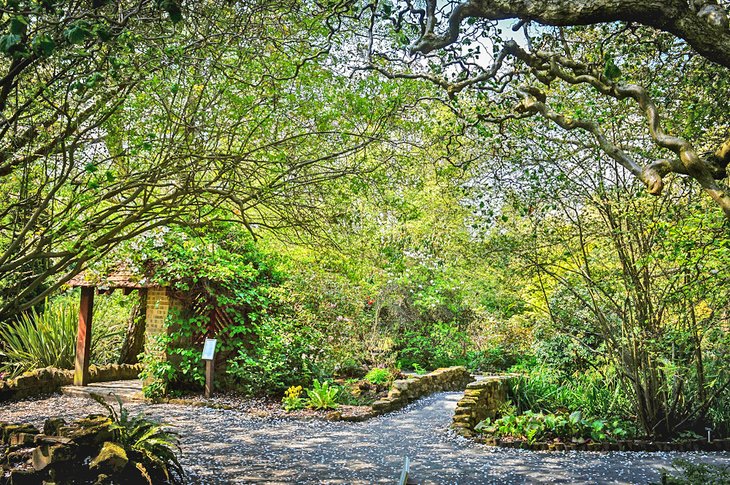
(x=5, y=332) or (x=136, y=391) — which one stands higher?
(x=5, y=332)

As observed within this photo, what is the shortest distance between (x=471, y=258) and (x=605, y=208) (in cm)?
231

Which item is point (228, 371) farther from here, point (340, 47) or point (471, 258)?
point (340, 47)

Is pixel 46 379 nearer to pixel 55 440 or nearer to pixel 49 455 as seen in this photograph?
pixel 55 440

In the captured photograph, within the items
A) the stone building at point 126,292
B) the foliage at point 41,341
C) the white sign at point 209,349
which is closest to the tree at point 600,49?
the white sign at point 209,349

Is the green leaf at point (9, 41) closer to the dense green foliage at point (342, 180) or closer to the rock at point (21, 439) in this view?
the dense green foliage at point (342, 180)

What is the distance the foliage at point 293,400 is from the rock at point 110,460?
523 centimetres

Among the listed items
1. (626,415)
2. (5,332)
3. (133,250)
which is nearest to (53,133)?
(133,250)

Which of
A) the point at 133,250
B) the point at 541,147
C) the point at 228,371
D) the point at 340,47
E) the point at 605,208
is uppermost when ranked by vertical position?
the point at 340,47

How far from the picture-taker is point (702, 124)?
580 centimetres

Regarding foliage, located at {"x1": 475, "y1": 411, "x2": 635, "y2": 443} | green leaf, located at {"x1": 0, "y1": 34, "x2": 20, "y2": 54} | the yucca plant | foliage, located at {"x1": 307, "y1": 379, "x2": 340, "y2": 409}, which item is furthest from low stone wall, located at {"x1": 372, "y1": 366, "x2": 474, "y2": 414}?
green leaf, located at {"x1": 0, "y1": 34, "x2": 20, "y2": 54}

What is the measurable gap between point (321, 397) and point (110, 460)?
551cm

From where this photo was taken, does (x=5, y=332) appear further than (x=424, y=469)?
Yes

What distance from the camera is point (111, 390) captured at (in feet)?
39.2

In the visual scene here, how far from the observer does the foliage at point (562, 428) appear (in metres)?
8.16
